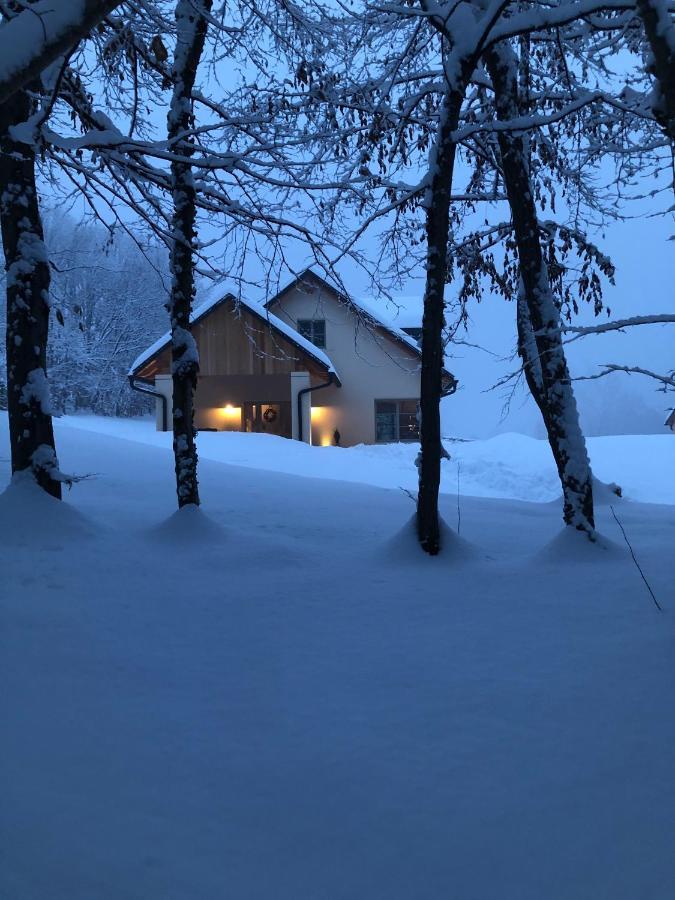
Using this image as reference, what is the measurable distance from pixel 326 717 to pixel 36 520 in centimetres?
344

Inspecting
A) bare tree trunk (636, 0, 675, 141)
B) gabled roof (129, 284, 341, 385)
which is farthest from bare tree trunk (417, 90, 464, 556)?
gabled roof (129, 284, 341, 385)

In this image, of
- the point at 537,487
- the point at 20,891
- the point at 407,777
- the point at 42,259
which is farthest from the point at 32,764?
the point at 537,487

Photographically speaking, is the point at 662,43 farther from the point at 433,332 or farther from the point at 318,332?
the point at 318,332

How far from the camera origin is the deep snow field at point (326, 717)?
6.44 feet

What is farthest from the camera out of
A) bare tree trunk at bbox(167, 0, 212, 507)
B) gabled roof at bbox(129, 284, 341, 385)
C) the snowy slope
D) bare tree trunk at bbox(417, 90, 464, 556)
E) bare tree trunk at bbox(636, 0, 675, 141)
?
gabled roof at bbox(129, 284, 341, 385)

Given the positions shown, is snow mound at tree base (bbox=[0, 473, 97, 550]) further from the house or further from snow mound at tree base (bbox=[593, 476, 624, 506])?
the house

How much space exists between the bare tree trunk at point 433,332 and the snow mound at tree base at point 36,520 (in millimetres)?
2716

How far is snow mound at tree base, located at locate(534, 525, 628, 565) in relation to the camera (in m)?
5.24

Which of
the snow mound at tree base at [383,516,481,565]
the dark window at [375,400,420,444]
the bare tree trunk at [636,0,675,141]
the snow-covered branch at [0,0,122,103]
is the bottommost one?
the snow mound at tree base at [383,516,481,565]

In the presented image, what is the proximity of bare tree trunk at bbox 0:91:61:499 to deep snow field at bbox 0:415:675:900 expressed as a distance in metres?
0.41

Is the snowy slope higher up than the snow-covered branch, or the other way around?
the snow-covered branch

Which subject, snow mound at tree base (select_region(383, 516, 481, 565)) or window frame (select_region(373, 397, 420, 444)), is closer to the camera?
snow mound at tree base (select_region(383, 516, 481, 565))

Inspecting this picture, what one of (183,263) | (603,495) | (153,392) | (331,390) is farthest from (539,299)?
(331,390)

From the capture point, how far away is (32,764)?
2.34m
